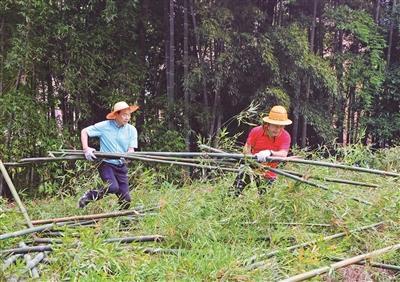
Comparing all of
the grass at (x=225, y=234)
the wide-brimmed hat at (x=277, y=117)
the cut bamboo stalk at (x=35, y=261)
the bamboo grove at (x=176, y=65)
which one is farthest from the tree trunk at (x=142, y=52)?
the cut bamboo stalk at (x=35, y=261)

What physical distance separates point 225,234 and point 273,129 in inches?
40.7

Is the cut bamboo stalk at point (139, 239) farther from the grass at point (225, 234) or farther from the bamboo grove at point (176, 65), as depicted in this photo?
the bamboo grove at point (176, 65)

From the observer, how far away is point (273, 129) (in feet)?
12.4

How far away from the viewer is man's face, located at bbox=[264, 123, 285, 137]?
375cm

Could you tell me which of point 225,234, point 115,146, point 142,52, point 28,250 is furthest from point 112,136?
point 142,52

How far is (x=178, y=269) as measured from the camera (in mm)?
2604

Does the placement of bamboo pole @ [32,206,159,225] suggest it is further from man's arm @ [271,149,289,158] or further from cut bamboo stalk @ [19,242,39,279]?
man's arm @ [271,149,289,158]

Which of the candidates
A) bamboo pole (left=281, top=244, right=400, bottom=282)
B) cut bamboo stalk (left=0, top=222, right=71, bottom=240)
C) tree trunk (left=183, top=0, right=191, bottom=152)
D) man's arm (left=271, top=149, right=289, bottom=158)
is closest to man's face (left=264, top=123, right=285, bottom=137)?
man's arm (left=271, top=149, right=289, bottom=158)

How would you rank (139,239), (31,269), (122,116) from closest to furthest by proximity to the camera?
(31,269) < (139,239) < (122,116)

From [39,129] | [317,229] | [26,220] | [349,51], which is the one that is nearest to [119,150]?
[26,220]

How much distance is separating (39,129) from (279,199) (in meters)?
4.20

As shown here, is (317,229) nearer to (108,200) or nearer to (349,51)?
(108,200)

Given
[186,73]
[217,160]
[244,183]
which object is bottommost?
[244,183]

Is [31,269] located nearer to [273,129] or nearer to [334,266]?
[334,266]
